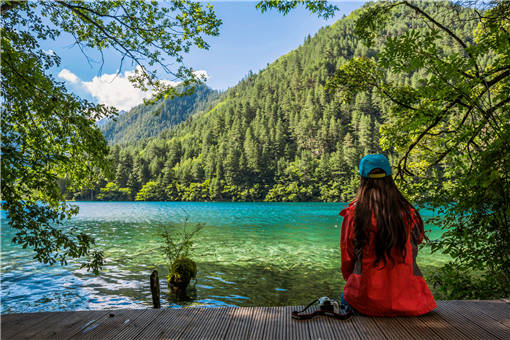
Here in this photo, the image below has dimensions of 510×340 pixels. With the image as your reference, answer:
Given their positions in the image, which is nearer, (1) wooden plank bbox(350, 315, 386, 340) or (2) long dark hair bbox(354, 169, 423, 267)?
(1) wooden plank bbox(350, 315, 386, 340)

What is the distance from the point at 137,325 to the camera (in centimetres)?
263

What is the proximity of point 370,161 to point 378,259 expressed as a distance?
0.86 metres

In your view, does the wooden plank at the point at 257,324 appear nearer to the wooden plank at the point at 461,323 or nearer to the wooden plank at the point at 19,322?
the wooden plank at the point at 461,323

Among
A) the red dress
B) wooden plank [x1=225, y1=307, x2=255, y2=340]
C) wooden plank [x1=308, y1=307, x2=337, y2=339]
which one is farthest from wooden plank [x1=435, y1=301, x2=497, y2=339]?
wooden plank [x1=225, y1=307, x2=255, y2=340]

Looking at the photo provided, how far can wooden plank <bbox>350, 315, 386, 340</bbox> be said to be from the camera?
2.30 m

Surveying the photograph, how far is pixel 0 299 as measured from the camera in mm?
9070

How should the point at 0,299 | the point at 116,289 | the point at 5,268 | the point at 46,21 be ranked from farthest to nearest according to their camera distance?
the point at 5,268 < the point at 116,289 < the point at 0,299 < the point at 46,21

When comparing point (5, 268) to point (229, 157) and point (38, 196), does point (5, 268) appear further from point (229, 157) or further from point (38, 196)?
point (229, 157)

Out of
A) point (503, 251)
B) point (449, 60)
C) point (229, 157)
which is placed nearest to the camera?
point (449, 60)

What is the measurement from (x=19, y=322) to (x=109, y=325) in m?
0.91

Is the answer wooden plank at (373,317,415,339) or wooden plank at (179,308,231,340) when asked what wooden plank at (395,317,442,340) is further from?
wooden plank at (179,308,231,340)

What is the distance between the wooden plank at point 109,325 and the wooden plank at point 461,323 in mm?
2938

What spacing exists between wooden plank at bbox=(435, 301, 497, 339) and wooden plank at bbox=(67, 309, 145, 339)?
294cm

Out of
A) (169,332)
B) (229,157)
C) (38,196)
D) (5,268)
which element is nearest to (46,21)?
(38,196)
